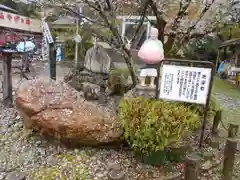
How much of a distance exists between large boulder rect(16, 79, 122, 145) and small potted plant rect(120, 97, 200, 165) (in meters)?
0.29

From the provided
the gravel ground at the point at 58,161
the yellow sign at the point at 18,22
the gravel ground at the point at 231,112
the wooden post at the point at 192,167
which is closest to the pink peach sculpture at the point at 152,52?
the gravel ground at the point at 58,161

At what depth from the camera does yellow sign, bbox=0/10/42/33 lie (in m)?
11.8

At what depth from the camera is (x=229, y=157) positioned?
9.55 feet

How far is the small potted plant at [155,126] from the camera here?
284 cm

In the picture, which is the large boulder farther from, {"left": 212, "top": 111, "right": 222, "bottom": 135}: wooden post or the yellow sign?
the yellow sign

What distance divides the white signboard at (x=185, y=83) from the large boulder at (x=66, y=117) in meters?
0.89

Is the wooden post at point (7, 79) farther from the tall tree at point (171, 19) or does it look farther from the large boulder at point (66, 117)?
the large boulder at point (66, 117)

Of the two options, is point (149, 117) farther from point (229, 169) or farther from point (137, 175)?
point (229, 169)

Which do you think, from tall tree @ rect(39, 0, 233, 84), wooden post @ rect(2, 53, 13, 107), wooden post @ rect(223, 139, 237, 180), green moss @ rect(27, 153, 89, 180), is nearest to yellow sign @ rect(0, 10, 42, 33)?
Answer: wooden post @ rect(2, 53, 13, 107)

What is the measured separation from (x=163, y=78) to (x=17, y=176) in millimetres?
2175

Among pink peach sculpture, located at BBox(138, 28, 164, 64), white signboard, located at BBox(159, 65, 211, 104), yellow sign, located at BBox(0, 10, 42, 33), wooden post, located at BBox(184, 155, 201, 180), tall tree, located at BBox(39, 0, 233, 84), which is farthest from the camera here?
yellow sign, located at BBox(0, 10, 42, 33)

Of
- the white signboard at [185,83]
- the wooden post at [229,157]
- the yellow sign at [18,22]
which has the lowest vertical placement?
the wooden post at [229,157]

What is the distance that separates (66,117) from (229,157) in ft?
7.26

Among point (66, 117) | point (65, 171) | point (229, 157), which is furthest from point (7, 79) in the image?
point (229, 157)
